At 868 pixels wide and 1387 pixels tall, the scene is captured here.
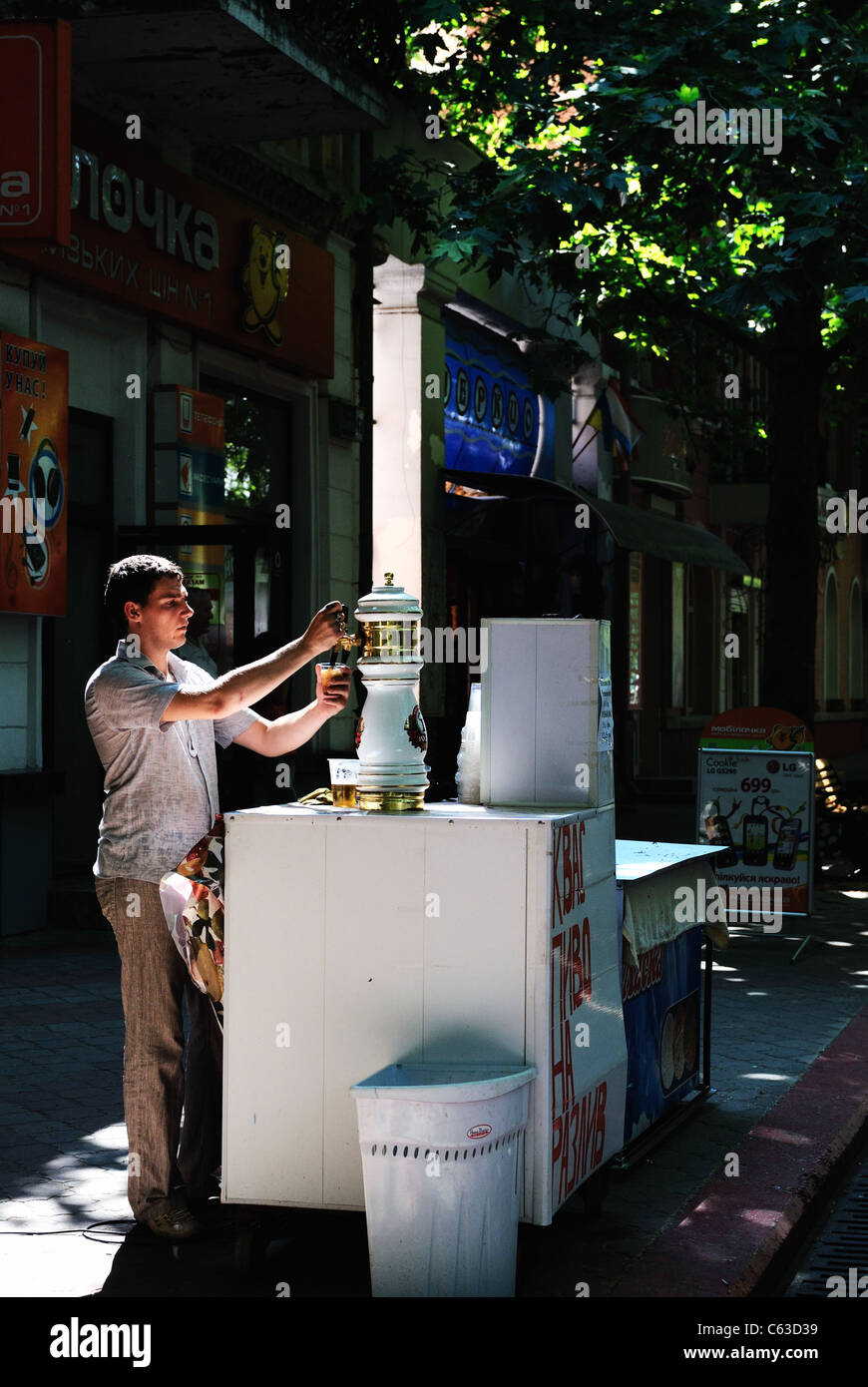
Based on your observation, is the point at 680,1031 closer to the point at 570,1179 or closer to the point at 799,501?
the point at 570,1179

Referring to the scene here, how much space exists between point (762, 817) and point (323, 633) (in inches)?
250

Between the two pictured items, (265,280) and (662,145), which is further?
(265,280)

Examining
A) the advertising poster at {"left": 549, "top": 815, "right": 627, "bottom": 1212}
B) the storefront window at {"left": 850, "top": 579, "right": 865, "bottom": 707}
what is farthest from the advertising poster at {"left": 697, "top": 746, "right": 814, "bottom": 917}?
the storefront window at {"left": 850, "top": 579, "right": 865, "bottom": 707}

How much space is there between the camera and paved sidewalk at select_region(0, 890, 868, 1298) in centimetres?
438

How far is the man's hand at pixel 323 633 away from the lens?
4.40 meters

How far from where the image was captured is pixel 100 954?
961cm

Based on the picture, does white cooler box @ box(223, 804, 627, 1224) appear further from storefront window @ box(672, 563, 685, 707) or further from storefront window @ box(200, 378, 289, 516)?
storefront window @ box(672, 563, 685, 707)

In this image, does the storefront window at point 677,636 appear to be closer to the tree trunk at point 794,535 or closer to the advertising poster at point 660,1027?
the tree trunk at point 794,535

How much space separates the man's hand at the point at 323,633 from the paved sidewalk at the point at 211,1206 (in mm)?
1401

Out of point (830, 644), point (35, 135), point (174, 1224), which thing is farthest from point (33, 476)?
point (830, 644)

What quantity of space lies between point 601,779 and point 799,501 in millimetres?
8946

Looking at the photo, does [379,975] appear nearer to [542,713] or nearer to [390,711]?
[390,711]

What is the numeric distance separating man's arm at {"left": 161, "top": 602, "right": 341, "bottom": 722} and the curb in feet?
5.59

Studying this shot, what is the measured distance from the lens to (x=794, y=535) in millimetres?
13273
